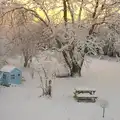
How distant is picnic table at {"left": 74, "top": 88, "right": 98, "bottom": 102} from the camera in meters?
12.7

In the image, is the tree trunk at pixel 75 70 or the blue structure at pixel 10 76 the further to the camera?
the tree trunk at pixel 75 70

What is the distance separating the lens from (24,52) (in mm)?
18438

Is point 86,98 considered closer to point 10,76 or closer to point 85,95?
point 85,95

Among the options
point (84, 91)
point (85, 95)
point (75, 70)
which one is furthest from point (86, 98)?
point (75, 70)

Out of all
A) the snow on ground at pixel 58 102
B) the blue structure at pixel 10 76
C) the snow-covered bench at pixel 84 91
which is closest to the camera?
the snow on ground at pixel 58 102

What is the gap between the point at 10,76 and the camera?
1481 centimetres

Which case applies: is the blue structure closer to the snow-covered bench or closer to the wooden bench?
the snow-covered bench

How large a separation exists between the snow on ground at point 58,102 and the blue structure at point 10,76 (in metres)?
0.44

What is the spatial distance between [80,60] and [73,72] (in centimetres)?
75

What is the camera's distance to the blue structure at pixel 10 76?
14.7 meters

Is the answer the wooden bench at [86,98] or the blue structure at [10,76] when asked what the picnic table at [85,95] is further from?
the blue structure at [10,76]

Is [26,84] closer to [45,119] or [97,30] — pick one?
[45,119]

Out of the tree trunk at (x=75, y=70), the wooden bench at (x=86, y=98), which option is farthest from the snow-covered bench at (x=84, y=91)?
the tree trunk at (x=75, y=70)

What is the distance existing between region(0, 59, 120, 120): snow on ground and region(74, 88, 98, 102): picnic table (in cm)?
27
